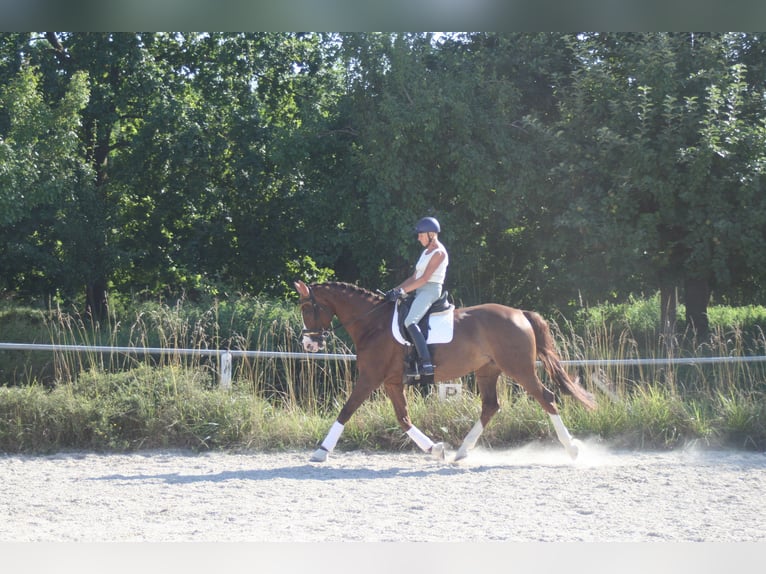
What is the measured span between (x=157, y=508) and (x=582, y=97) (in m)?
11.2

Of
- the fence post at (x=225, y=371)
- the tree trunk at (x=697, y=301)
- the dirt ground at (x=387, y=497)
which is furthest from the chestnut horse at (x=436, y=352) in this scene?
the tree trunk at (x=697, y=301)

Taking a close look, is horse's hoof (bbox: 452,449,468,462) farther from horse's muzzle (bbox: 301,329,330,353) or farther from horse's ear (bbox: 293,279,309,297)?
horse's ear (bbox: 293,279,309,297)

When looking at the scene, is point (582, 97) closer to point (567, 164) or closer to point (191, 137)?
point (567, 164)

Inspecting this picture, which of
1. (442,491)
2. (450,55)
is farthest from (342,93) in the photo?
(442,491)

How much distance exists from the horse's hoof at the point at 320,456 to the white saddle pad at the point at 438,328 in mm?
1347

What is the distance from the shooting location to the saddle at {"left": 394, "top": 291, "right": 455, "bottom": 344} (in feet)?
27.2

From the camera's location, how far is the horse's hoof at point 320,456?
829 centimetres

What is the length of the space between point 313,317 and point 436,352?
1.31m

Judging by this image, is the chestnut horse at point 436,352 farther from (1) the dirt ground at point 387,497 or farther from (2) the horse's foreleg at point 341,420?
(1) the dirt ground at point 387,497

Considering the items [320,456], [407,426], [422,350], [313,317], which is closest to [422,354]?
[422,350]

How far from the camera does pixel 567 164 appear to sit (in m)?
15.1

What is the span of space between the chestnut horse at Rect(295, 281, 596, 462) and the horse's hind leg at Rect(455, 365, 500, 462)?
0.03 feet

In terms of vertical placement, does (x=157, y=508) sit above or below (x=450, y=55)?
below

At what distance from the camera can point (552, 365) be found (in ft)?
28.3
